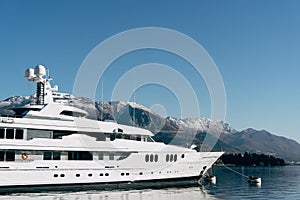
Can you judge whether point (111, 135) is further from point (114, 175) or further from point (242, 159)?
point (242, 159)

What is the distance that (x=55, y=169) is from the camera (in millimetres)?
29609

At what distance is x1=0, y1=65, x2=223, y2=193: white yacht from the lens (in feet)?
92.7

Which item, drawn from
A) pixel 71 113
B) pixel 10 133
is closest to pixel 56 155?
pixel 10 133

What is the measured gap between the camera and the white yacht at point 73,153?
92.7 feet

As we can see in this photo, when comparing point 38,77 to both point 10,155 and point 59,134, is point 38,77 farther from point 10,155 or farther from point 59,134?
point 10,155

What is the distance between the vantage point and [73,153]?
31.0 m

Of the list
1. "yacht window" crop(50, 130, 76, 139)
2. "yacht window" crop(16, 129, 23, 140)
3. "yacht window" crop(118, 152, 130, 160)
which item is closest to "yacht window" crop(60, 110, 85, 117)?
"yacht window" crop(50, 130, 76, 139)

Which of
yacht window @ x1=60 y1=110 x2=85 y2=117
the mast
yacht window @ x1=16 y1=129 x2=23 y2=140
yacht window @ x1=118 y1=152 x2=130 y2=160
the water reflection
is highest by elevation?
the mast

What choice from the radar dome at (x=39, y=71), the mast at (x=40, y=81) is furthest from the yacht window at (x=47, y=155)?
the radar dome at (x=39, y=71)

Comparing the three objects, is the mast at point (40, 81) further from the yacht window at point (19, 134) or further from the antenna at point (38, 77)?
the yacht window at point (19, 134)

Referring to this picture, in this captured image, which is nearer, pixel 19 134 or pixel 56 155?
pixel 19 134

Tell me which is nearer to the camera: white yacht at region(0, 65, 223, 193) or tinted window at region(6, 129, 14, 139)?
tinted window at region(6, 129, 14, 139)

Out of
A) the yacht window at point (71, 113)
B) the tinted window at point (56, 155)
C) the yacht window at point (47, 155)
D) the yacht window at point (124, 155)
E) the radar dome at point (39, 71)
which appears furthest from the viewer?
the radar dome at point (39, 71)

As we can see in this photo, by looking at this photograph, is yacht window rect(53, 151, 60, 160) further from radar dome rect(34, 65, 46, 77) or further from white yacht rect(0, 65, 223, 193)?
radar dome rect(34, 65, 46, 77)
